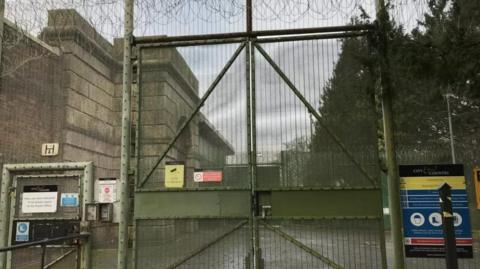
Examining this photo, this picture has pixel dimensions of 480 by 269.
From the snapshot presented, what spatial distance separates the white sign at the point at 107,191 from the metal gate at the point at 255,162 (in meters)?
0.34

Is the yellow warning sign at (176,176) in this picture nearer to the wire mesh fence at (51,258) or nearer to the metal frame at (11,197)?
the metal frame at (11,197)

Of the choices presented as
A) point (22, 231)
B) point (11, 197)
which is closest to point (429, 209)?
point (22, 231)

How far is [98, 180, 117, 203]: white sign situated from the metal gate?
13.4 inches

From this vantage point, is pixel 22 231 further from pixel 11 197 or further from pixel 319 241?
pixel 319 241

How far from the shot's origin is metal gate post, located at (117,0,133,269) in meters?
6.20

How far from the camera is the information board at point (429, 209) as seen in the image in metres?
5.60

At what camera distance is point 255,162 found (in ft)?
19.7

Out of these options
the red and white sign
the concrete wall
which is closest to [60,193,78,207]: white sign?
the concrete wall

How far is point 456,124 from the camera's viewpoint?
760 inches

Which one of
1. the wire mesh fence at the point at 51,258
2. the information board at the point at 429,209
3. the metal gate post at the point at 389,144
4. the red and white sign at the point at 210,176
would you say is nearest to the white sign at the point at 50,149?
the wire mesh fence at the point at 51,258

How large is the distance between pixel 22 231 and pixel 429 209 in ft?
18.4

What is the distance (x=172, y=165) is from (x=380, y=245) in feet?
9.54

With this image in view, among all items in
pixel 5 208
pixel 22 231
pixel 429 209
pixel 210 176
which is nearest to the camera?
pixel 429 209

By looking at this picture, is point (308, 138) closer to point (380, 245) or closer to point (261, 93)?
point (261, 93)
